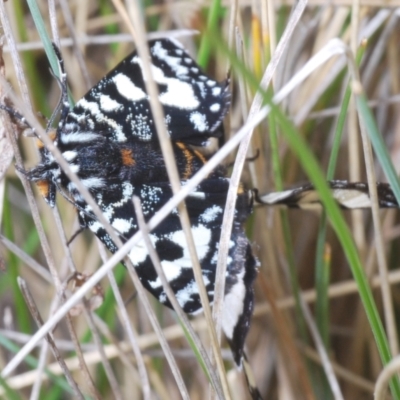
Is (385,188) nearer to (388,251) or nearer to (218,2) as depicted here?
(218,2)

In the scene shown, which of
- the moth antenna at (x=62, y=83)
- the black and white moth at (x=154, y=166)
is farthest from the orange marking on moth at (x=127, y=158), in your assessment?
the moth antenna at (x=62, y=83)

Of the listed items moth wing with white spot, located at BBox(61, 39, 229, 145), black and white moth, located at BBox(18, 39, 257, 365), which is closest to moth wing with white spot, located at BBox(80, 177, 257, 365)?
black and white moth, located at BBox(18, 39, 257, 365)

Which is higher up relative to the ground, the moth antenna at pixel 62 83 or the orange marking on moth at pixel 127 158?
the moth antenna at pixel 62 83

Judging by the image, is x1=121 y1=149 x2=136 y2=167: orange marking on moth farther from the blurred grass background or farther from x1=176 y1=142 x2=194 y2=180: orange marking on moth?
the blurred grass background

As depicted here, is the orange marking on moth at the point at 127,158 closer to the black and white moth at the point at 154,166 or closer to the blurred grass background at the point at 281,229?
the black and white moth at the point at 154,166

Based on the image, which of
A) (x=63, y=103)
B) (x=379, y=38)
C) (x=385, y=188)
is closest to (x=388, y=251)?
(x=379, y=38)

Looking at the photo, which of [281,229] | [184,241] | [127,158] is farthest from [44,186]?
[281,229]

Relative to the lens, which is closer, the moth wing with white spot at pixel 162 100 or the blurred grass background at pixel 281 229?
the moth wing with white spot at pixel 162 100

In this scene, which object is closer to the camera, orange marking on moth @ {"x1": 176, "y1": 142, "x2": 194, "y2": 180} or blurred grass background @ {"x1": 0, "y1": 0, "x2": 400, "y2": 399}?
orange marking on moth @ {"x1": 176, "y1": 142, "x2": 194, "y2": 180}
